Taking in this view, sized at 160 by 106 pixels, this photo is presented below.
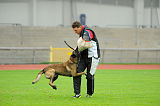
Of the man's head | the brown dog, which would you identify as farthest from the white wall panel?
Answer: the man's head

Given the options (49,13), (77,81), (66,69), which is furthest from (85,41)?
(49,13)

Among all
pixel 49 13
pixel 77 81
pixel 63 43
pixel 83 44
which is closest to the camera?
pixel 83 44

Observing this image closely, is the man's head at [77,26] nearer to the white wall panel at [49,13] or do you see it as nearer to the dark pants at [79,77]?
the dark pants at [79,77]

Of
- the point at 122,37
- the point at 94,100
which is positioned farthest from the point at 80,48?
the point at 122,37

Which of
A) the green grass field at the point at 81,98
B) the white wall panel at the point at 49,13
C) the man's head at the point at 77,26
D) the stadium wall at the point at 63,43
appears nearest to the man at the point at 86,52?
the man's head at the point at 77,26

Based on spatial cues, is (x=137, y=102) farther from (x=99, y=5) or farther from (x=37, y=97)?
(x=99, y=5)

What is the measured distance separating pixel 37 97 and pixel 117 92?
101 inches

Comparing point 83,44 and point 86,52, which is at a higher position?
point 83,44

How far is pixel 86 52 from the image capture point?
35.7 ft

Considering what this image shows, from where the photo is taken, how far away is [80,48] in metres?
10.6

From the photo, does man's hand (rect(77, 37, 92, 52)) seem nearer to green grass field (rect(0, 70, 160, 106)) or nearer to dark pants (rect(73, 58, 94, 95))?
dark pants (rect(73, 58, 94, 95))

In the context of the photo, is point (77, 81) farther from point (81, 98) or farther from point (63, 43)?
point (63, 43)

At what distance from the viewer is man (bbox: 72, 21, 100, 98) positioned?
34.6 ft

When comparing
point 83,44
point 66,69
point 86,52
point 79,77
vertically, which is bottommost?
point 79,77
